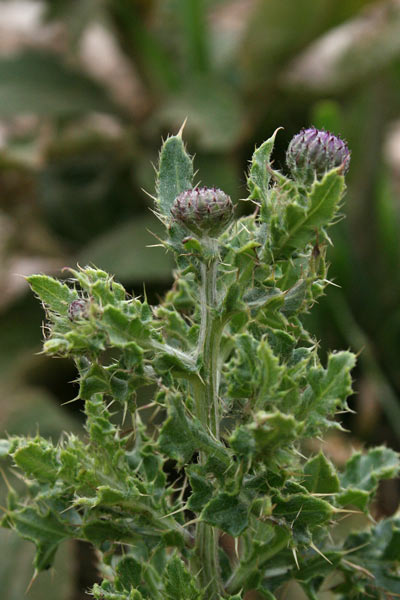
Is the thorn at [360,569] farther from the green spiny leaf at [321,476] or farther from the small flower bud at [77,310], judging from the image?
the small flower bud at [77,310]

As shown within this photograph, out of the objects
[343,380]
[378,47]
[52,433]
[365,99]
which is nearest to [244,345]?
[343,380]

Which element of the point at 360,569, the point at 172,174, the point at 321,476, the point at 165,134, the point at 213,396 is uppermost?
the point at 165,134

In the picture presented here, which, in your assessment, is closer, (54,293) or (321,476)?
(54,293)

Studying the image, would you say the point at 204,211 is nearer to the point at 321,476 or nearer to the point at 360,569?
the point at 321,476

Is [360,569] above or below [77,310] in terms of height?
below

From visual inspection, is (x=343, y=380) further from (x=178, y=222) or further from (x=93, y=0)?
(x=93, y=0)

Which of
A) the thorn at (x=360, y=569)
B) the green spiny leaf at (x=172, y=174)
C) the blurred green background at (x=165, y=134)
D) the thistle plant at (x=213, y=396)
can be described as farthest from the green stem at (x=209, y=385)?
the blurred green background at (x=165, y=134)

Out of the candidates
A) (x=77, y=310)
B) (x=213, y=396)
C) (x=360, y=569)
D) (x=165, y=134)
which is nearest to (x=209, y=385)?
(x=213, y=396)
